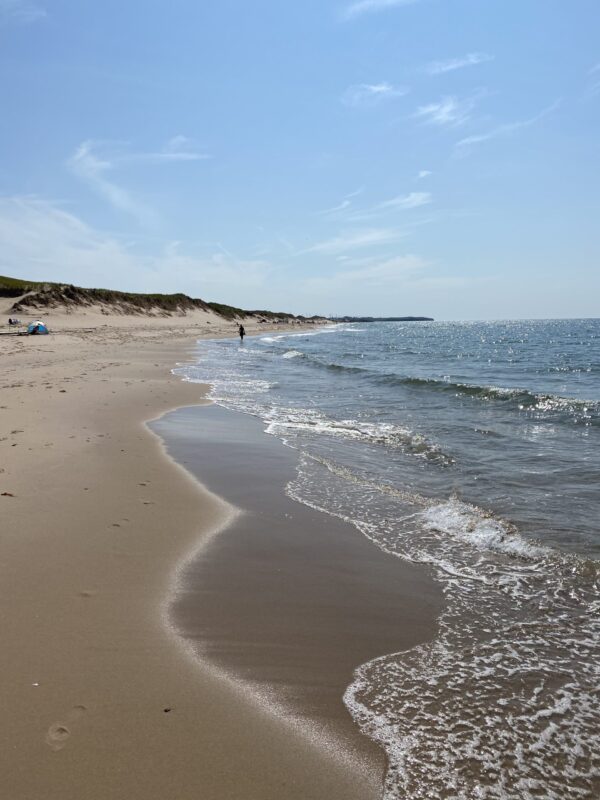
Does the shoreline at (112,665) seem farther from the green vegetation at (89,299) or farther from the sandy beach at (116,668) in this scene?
the green vegetation at (89,299)

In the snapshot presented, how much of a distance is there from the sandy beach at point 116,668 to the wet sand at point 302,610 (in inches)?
4.5

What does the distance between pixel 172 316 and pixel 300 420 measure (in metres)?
70.6

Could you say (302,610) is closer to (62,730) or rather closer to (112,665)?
(112,665)

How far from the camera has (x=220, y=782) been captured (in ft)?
7.60

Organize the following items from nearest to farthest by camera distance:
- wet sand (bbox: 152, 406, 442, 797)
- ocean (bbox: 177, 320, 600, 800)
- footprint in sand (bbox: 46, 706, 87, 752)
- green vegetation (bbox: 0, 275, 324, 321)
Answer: footprint in sand (bbox: 46, 706, 87, 752), ocean (bbox: 177, 320, 600, 800), wet sand (bbox: 152, 406, 442, 797), green vegetation (bbox: 0, 275, 324, 321)

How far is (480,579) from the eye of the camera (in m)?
4.57

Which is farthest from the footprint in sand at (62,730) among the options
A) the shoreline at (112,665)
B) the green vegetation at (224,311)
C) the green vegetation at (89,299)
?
the green vegetation at (224,311)

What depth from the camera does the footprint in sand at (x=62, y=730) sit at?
2.48 m

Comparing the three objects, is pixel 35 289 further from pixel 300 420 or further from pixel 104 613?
pixel 104 613

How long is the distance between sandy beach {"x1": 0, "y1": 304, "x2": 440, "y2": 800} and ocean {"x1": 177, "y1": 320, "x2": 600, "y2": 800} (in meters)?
0.40

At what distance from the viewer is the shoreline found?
234 cm

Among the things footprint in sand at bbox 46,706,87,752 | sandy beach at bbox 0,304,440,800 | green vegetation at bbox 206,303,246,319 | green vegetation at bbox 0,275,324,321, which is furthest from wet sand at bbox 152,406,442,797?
green vegetation at bbox 206,303,246,319

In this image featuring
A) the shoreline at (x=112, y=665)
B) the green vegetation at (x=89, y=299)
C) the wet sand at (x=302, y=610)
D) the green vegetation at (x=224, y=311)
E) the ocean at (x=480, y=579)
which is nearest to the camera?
the shoreline at (x=112, y=665)

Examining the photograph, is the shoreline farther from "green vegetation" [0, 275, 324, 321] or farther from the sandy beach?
"green vegetation" [0, 275, 324, 321]
